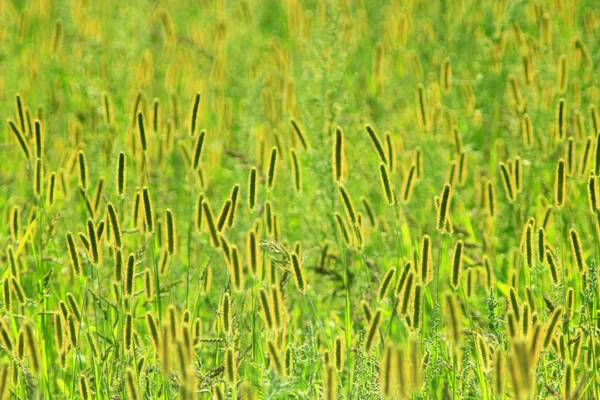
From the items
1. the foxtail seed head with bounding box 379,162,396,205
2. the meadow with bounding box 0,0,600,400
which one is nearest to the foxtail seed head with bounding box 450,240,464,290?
the meadow with bounding box 0,0,600,400

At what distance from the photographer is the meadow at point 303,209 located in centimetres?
215

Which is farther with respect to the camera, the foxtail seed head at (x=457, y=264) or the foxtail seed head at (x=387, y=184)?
the foxtail seed head at (x=387, y=184)

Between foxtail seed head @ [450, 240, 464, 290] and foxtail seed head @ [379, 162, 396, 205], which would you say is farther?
foxtail seed head @ [379, 162, 396, 205]

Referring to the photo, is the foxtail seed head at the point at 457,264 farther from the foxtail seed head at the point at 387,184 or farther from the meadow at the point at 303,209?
the foxtail seed head at the point at 387,184

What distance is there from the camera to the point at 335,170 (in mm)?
2338

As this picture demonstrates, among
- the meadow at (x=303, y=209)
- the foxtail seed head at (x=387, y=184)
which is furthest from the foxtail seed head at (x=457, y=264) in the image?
the foxtail seed head at (x=387, y=184)

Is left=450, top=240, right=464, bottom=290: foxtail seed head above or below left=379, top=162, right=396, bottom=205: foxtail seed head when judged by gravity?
below

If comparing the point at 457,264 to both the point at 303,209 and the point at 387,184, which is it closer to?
the point at 387,184

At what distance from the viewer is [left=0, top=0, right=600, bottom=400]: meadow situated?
215 cm

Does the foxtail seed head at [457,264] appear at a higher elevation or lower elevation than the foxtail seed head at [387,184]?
lower

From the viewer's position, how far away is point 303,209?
10.7 ft

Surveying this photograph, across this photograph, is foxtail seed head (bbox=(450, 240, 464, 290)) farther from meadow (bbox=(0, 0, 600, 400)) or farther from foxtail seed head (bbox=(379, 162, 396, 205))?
foxtail seed head (bbox=(379, 162, 396, 205))

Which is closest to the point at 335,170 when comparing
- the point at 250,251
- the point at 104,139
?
the point at 250,251

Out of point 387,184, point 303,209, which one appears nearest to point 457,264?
point 387,184
